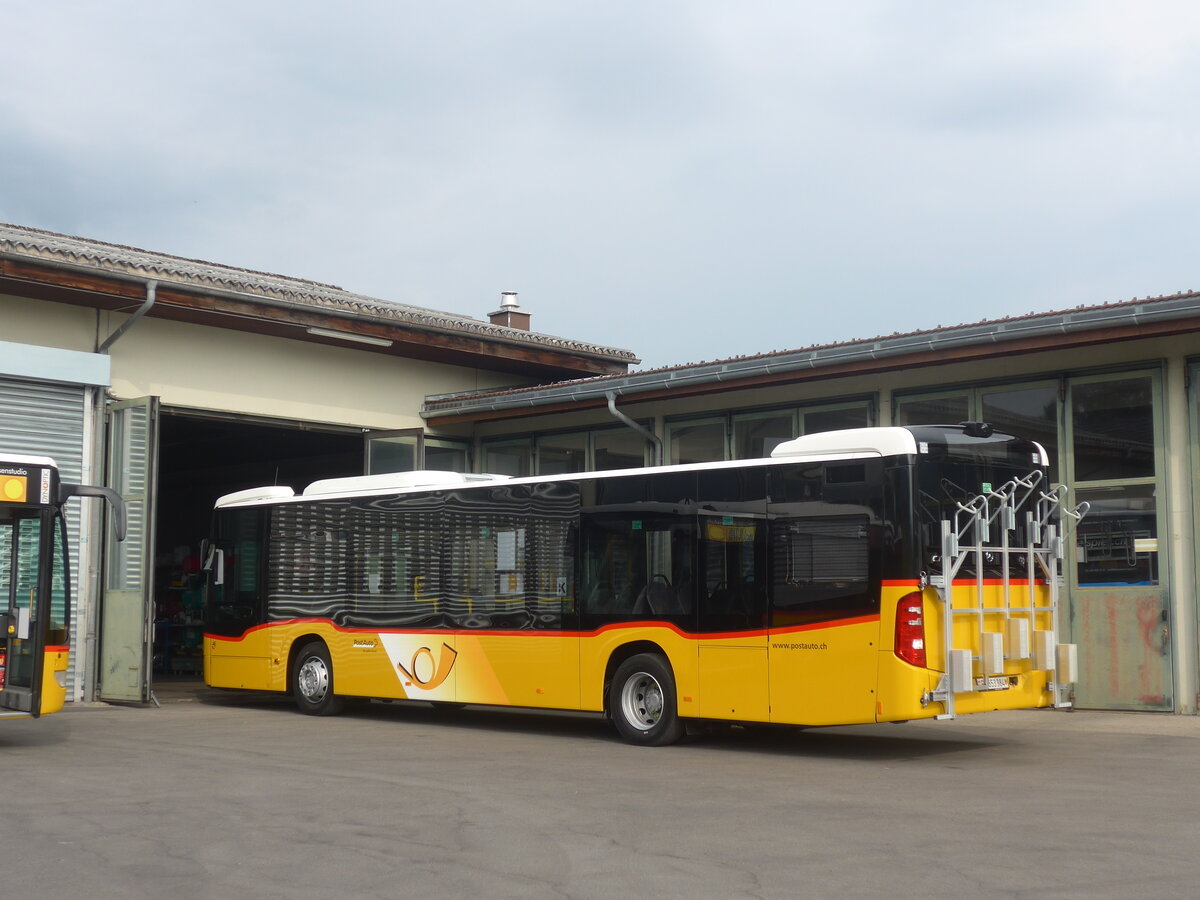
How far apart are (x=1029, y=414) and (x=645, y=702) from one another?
6557 mm

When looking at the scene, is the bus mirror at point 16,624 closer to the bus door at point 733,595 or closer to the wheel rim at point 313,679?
the wheel rim at point 313,679

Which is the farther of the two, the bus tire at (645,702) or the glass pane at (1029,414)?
the glass pane at (1029,414)

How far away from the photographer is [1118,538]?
16109mm

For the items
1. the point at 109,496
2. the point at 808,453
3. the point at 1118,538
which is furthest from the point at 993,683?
the point at 109,496

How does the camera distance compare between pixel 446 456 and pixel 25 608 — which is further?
pixel 446 456

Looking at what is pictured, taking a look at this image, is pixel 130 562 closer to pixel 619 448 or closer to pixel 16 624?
pixel 16 624

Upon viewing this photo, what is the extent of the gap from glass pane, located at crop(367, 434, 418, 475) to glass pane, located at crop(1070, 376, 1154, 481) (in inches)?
397

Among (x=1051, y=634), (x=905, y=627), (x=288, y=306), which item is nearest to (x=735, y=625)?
(x=905, y=627)

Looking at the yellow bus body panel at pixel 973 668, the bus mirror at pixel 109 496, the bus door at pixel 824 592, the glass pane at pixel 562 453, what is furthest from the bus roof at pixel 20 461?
the glass pane at pixel 562 453

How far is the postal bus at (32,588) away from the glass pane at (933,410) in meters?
9.64

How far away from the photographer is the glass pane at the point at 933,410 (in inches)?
691

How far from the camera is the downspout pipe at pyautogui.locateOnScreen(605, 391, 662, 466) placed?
20.1 meters

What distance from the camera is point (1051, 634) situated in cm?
1251

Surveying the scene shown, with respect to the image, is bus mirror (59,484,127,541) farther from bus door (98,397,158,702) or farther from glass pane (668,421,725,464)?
glass pane (668,421,725,464)
